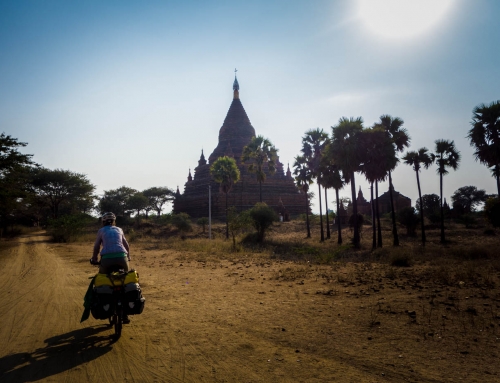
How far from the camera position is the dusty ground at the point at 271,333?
390 centimetres

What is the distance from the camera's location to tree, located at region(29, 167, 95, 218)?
42656 mm

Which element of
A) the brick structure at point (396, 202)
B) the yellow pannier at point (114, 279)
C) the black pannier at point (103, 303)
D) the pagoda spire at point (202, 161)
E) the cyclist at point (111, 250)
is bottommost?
the black pannier at point (103, 303)

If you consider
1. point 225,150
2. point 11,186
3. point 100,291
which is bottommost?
point 100,291

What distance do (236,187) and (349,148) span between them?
104 feet

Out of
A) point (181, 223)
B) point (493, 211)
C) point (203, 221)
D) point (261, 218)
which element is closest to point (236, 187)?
point (203, 221)

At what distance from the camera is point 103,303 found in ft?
15.9

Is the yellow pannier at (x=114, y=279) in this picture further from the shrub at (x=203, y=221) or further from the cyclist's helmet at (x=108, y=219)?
the shrub at (x=203, y=221)

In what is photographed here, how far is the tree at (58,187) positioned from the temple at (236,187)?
14.9 m

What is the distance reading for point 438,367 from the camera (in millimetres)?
3912

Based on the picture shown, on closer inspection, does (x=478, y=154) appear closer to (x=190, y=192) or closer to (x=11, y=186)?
(x=11, y=186)

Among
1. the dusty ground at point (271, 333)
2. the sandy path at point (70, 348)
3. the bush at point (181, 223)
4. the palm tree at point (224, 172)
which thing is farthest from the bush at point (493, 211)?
the bush at point (181, 223)

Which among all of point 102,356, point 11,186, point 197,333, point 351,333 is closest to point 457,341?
point 351,333

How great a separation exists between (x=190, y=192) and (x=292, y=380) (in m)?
53.8

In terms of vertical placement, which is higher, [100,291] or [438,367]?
[100,291]
